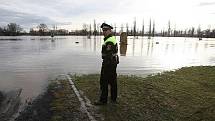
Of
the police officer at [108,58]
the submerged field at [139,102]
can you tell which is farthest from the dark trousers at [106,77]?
the submerged field at [139,102]

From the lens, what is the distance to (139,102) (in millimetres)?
7629

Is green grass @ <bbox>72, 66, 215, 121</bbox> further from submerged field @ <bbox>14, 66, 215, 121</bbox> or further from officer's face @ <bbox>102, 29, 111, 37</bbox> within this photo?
officer's face @ <bbox>102, 29, 111, 37</bbox>

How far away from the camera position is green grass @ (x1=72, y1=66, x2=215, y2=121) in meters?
6.61

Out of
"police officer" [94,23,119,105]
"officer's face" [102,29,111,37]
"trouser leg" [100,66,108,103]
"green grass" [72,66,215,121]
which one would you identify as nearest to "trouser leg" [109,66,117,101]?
"police officer" [94,23,119,105]

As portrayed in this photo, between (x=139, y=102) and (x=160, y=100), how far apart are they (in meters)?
0.72

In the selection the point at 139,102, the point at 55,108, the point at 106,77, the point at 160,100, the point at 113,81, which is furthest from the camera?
the point at 160,100

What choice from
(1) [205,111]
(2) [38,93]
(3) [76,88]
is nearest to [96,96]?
(3) [76,88]

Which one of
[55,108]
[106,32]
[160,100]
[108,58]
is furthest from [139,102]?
[55,108]

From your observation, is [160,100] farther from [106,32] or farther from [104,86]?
[106,32]

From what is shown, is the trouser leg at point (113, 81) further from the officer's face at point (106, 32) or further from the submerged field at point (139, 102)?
the officer's face at point (106, 32)

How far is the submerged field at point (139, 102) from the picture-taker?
21.5 ft

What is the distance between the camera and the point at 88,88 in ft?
30.7

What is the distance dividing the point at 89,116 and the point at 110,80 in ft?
4.50

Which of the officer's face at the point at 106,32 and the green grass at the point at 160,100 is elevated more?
the officer's face at the point at 106,32
